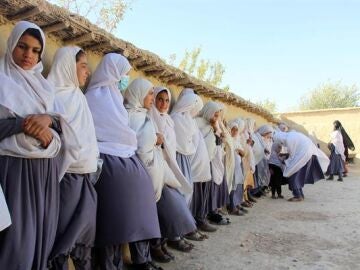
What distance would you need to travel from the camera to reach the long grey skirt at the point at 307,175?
836 cm

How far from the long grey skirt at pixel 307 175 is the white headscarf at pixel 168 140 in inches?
185

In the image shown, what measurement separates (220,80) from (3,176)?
22732 mm

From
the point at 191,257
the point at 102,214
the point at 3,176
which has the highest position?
the point at 3,176

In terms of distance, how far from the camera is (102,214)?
9.55ft

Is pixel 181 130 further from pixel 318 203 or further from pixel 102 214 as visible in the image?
pixel 318 203

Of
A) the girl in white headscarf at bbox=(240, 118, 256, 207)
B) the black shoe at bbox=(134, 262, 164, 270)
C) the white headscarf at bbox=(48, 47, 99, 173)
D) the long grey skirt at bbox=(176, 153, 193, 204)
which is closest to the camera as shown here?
the white headscarf at bbox=(48, 47, 99, 173)

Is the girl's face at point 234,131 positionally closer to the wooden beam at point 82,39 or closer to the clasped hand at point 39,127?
the wooden beam at point 82,39

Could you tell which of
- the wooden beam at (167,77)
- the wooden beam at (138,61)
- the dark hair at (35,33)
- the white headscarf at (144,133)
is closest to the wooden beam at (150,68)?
the wooden beam at (138,61)

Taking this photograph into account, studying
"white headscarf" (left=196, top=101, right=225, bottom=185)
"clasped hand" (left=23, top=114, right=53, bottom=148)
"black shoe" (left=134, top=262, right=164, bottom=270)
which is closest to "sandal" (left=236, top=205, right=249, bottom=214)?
"white headscarf" (left=196, top=101, right=225, bottom=185)

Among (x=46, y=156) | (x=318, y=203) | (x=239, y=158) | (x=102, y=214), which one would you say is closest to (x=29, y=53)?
(x=46, y=156)

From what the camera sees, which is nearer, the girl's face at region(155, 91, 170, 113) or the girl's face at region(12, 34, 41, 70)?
the girl's face at region(12, 34, 41, 70)

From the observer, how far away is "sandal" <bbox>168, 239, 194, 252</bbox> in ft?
13.9

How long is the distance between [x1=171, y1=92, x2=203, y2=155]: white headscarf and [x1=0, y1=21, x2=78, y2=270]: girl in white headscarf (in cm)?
235

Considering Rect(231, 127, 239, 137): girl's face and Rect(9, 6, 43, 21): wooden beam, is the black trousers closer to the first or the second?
Rect(231, 127, 239, 137): girl's face
